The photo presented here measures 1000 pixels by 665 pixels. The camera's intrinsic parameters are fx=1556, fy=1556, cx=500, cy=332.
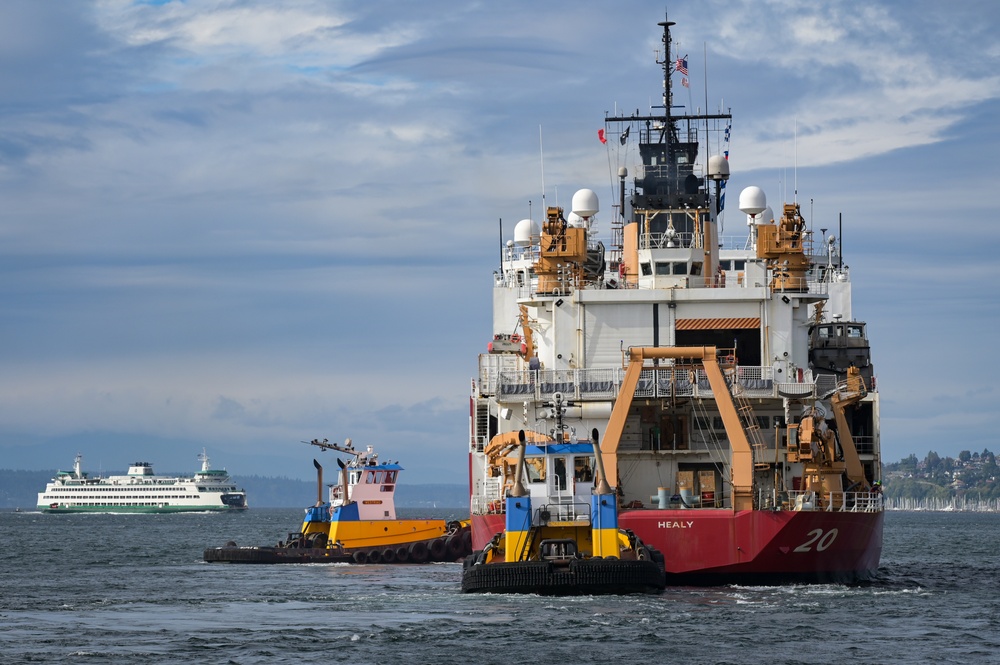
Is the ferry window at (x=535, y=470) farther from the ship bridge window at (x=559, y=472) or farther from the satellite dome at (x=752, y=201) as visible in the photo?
the satellite dome at (x=752, y=201)

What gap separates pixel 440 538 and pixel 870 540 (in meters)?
22.6

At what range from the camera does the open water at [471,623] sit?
31984mm

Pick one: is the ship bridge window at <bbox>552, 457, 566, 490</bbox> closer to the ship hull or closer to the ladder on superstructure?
the ship hull

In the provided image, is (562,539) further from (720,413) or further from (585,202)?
(585,202)

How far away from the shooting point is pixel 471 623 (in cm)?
3631

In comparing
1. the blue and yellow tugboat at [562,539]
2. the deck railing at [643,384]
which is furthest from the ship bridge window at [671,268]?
the blue and yellow tugboat at [562,539]

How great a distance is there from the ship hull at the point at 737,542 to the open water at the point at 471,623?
57 centimetres

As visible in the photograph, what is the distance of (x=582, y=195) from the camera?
60.6 meters

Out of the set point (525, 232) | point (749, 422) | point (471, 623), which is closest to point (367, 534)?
point (525, 232)

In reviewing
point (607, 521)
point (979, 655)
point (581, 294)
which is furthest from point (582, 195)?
point (979, 655)

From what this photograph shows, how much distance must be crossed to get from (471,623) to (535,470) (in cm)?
624

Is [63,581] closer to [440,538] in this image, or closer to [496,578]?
[440,538]

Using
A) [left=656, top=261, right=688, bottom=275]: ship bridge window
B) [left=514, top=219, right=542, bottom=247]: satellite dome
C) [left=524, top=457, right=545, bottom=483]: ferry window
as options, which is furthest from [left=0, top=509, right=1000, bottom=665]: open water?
[left=514, top=219, right=542, bottom=247]: satellite dome

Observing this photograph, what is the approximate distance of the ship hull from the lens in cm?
4241
